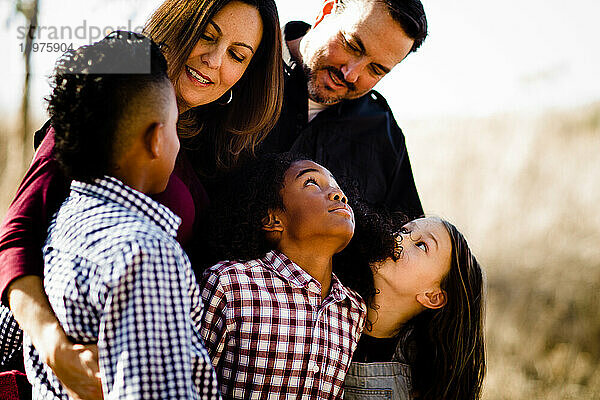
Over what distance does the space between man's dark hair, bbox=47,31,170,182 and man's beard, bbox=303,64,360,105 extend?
1777 mm

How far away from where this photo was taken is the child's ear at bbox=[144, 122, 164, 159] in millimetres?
1903

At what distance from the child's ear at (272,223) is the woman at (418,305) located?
1.36 ft

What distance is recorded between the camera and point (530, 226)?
22.8 ft

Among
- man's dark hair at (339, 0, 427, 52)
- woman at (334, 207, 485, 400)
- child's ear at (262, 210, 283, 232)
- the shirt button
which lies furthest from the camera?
man's dark hair at (339, 0, 427, 52)

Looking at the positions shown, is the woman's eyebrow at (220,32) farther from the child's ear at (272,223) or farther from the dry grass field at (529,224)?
the dry grass field at (529,224)

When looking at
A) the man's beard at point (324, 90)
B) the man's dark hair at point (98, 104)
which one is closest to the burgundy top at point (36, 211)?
the man's dark hair at point (98, 104)

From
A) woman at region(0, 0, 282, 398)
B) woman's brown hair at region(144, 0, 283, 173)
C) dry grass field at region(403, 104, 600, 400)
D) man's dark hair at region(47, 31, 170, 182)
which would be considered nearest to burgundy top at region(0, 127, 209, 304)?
woman at region(0, 0, 282, 398)

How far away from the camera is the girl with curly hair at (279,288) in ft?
8.18

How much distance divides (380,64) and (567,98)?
16.2 feet

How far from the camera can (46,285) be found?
6.23 ft

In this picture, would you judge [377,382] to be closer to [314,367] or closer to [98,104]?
[314,367]

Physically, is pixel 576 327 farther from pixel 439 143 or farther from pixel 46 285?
pixel 46 285

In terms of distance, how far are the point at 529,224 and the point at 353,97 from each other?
3.89m

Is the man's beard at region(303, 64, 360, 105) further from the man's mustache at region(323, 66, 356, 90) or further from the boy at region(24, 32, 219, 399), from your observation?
the boy at region(24, 32, 219, 399)
